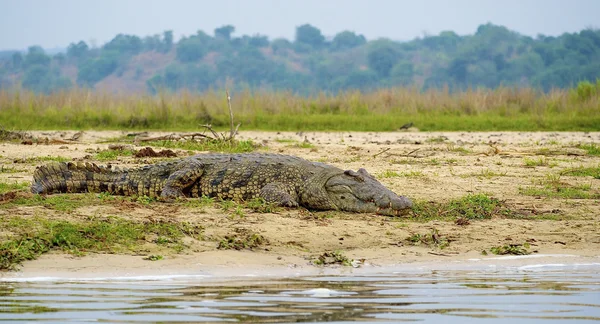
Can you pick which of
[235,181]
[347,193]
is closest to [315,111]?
[235,181]

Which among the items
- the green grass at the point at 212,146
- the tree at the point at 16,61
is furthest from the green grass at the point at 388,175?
the tree at the point at 16,61

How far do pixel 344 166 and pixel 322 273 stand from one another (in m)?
4.25

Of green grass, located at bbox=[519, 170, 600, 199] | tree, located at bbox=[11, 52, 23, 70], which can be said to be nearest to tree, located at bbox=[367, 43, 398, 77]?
tree, located at bbox=[11, 52, 23, 70]

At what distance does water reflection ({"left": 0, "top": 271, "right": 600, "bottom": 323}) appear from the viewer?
442 cm

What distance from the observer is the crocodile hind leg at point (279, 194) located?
7.60 m

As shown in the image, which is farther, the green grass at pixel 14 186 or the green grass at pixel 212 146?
the green grass at pixel 212 146

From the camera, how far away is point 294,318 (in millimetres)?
4324

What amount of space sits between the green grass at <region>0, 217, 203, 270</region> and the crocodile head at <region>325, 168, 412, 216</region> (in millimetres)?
1652

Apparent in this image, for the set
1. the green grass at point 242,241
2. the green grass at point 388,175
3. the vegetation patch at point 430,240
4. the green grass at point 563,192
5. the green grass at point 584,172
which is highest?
the green grass at point 388,175

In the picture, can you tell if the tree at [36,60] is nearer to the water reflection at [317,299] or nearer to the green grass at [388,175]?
the green grass at [388,175]

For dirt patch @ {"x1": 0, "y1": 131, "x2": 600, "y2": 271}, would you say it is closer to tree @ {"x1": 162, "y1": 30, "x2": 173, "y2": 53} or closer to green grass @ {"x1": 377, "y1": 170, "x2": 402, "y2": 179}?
green grass @ {"x1": 377, "y1": 170, "x2": 402, "y2": 179}

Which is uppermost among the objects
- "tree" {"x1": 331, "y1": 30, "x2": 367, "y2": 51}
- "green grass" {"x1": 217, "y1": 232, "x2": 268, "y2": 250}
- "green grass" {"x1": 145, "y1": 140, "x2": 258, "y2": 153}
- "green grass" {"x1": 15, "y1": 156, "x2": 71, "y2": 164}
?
"tree" {"x1": 331, "y1": 30, "x2": 367, "y2": 51}

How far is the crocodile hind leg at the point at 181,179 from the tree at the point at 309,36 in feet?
276

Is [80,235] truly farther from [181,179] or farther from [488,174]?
[488,174]
